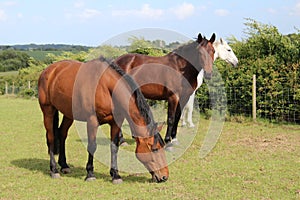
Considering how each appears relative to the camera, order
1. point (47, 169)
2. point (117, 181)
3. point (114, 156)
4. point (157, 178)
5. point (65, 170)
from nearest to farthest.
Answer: point (157, 178) → point (117, 181) → point (114, 156) → point (65, 170) → point (47, 169)

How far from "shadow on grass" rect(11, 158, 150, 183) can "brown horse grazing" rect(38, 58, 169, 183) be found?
0.24 m

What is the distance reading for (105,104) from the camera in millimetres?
5023

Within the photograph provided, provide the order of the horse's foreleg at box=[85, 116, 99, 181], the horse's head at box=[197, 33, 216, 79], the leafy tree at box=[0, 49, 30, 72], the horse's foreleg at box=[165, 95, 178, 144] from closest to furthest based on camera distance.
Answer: the horse's foreleg at box=[85, 116, 99, 181] < the horse's head at box=[197, 33, 216, 79] < the horse's foreleg at box=[165, 95, 178, 144] < the leafy tree at box=[0, 49, 30, 72]

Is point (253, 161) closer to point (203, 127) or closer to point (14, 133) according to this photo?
point (203, 127)

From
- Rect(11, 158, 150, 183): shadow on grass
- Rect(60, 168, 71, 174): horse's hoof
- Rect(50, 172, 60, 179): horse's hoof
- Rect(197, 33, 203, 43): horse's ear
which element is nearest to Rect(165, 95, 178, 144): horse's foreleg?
Rect(197, 33, 203, 43): horse's ear

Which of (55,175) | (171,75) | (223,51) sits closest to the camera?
(55,175)

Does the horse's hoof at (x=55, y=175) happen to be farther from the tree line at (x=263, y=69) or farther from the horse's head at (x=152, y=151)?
the tree line at (x=263, y=69)

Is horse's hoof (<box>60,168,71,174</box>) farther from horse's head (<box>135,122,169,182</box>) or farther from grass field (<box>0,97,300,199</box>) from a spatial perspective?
horse's head (<box>135,122,169,182</box>)

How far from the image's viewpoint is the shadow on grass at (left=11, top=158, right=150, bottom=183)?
5416 millimetres

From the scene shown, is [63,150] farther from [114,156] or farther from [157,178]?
[157,178]

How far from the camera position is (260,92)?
11.4 metres

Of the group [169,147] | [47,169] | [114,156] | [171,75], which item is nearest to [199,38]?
[171,75]

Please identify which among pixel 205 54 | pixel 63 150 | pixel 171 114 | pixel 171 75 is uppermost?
pixel 205 54

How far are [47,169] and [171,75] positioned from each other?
9.68ft
